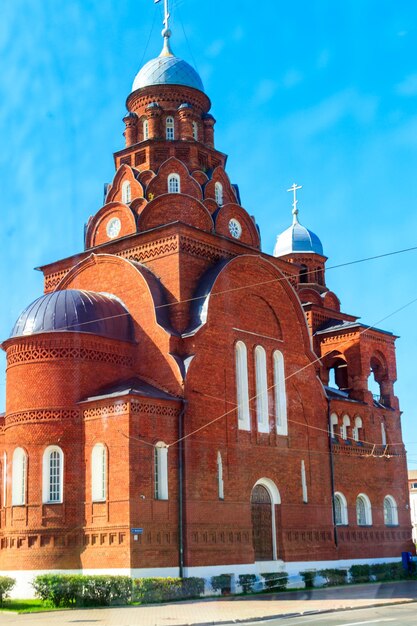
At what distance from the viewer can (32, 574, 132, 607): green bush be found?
20031 millimetres

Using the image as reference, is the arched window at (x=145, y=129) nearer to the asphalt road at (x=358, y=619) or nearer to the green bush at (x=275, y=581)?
the green bush at (x=275, y=581)

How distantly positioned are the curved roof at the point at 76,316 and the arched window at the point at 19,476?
3691mm

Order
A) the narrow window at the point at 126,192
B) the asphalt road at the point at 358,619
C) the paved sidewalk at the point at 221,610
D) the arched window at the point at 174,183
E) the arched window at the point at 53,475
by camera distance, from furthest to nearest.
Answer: the narrow window at the point at 126,192, the arched window at the point at 174,183, the arched window at the point at 53,475, the paved sidewalk at the point at 221,610, the asphalt road at the point at 358,619

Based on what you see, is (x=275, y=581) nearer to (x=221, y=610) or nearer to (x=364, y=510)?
(x=221, y=610)

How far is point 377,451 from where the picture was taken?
3378 cm

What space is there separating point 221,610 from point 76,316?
10238 millimetres

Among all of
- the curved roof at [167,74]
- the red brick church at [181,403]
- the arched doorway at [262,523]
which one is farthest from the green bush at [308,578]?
the curved roof at [167,74]

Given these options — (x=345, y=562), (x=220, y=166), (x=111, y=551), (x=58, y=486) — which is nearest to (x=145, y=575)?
(x=111, y=551)

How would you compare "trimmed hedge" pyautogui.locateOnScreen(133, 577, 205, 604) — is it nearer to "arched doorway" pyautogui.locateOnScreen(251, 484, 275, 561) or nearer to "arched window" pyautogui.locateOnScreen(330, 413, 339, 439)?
"arched doorway" pyautogui.locateOnScreen(251, 484, 275, 561)

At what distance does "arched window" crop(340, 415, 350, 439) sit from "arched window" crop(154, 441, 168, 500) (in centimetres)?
1019

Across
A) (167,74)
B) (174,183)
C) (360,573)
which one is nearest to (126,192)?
(174,183)

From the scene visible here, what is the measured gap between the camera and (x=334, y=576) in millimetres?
26672

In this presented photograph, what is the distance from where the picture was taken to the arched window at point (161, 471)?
77.0 ft

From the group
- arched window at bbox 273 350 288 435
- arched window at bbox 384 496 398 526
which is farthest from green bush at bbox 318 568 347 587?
arched window at bbox 384 496 398 526
